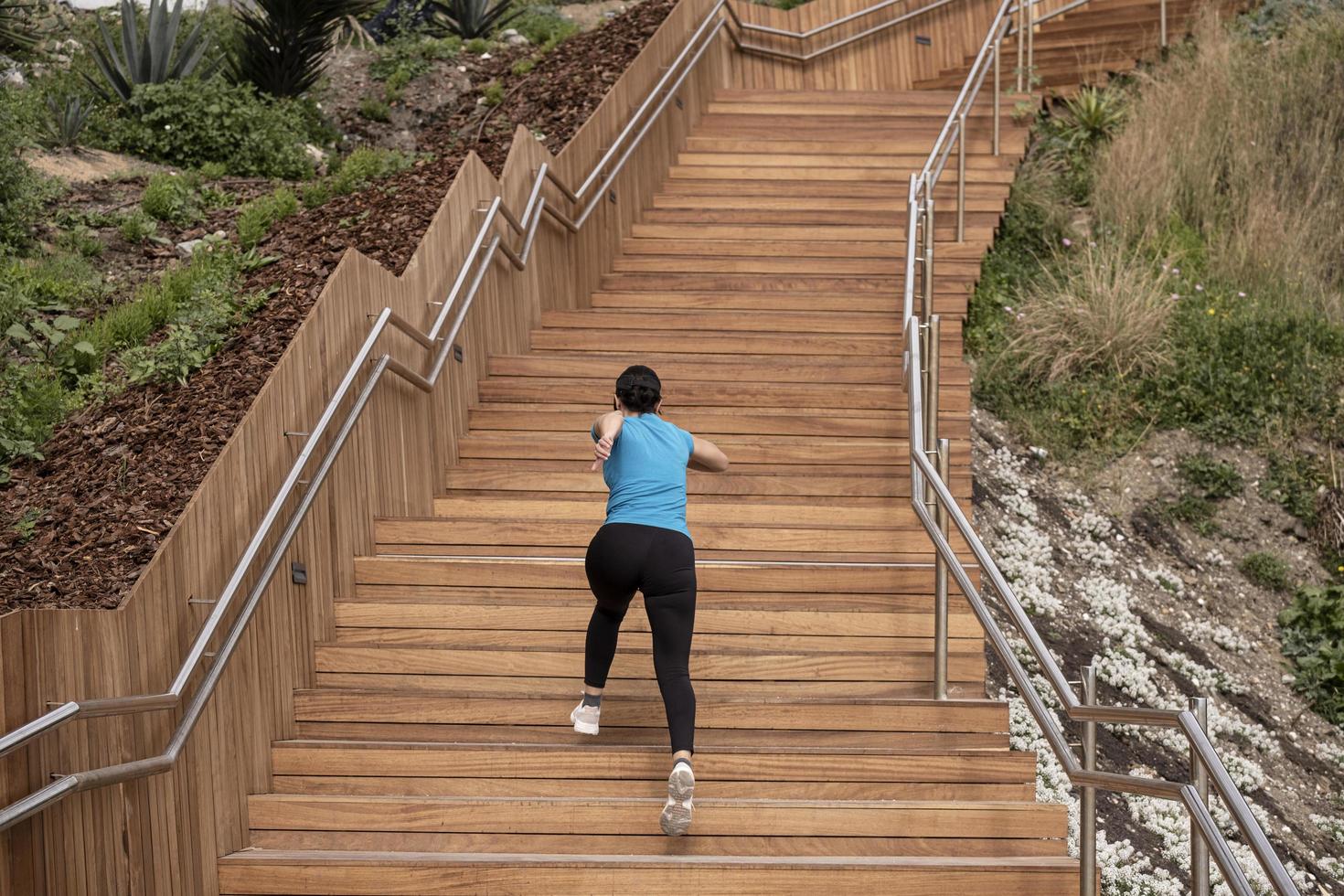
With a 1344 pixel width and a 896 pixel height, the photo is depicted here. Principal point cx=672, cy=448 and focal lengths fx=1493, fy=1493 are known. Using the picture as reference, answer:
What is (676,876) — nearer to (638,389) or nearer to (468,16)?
(638,389)

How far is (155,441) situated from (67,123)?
460cm

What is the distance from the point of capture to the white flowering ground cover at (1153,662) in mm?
5848

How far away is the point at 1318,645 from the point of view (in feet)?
23.9

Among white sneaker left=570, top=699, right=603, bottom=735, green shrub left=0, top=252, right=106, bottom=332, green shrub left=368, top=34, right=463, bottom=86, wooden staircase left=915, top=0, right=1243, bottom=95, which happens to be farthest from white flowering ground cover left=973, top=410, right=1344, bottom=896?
green shrub left=368, top=34, right=463, bottom=86

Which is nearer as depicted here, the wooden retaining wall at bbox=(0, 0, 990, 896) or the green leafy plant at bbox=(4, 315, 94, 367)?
the wooden retaining wall at bbox=(0, 0, 990, 896)

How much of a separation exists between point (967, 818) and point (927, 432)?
2220 millimetres

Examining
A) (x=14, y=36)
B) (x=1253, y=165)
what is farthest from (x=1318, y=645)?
(x=14, y=36)

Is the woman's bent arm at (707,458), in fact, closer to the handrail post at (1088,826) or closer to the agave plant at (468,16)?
the handrail post at (1088,826)

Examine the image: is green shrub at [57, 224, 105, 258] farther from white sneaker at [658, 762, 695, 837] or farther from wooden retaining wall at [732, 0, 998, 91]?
wooden retaining wall at [732, 0, 998, 91]

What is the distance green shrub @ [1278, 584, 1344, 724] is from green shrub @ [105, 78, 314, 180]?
6.56 meters

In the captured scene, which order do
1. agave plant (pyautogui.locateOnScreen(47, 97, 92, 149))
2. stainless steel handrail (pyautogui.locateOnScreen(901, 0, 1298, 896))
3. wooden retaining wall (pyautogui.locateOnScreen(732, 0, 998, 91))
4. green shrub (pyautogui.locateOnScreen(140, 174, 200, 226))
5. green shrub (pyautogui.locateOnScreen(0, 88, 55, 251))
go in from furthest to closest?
wooden retaining wall (pyautogui.locateOnScreen(732, 0, 998, 91)) < agave plant (pyautogui.locateOnScreen(47, 97, 92, 149)) < green shrub (pyautogui.locateOnScreen(140, 174, 200, 226)) < green shrub (pyautogui.locateOnScreen(0, 88, 55, 251)) < stainless steel handrail (pyautogui.locateOnScreen(901, 0, 1298, 896))

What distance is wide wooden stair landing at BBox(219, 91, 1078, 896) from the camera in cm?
459

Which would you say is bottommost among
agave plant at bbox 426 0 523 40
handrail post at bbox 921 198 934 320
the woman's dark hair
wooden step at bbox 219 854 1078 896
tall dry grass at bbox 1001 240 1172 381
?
wooden step at bbox 219 854 1078 896

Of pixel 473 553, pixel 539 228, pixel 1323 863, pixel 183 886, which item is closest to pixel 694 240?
pixel 539 228
